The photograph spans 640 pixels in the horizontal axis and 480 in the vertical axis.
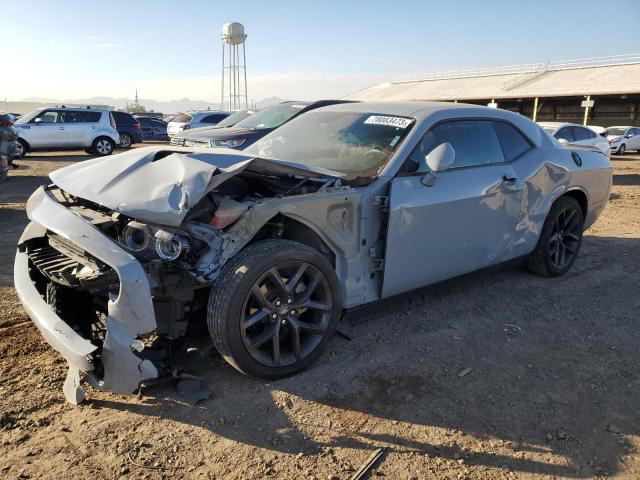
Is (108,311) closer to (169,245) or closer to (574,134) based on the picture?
(169,245)

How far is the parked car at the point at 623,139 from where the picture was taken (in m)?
23.3

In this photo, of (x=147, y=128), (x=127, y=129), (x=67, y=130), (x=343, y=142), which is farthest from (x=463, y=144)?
(x=147, y=128)

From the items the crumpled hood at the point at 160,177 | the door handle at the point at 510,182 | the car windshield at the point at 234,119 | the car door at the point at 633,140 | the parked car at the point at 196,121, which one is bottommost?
the car door at the point at 633,140

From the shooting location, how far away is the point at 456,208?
147 inches

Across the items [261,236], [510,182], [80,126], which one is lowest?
[80,126]

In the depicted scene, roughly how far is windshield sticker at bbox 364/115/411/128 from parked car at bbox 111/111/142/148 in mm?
18907

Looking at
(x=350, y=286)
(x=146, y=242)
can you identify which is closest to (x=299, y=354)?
(x=350, y=286)

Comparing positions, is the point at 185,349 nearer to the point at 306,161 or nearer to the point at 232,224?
the point at 232,224

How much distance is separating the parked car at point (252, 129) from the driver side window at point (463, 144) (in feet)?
18.7

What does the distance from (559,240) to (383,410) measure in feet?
10.4

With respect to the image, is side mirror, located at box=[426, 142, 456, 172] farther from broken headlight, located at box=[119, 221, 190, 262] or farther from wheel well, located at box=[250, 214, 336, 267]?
broken headlight, located at box=[119, 221, 190, 262]

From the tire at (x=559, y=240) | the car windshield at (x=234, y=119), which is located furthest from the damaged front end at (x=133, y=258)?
the car windshield at (x=234, y=119)

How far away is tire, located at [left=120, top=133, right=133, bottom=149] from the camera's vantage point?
20906mm

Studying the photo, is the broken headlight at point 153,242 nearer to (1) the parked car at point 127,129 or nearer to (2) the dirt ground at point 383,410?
(2) the dirt ground at point 383,410
